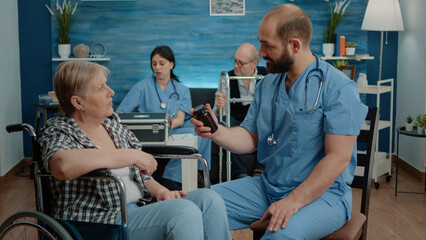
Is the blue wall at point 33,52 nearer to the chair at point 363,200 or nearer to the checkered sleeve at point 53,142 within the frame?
the checkered sleeve at point 53,142

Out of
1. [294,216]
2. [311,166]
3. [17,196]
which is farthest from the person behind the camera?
[17,196]

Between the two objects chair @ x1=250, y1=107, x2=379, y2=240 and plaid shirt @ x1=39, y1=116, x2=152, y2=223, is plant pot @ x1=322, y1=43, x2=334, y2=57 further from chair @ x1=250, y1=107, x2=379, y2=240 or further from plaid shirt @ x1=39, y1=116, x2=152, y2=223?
plaid shirt @ x1=39, y1=116, x2=152, y2=223

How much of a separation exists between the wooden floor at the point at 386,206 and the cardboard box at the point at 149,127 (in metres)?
0.72

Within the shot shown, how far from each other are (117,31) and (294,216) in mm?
3427

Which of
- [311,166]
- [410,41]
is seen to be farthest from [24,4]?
[311,166]

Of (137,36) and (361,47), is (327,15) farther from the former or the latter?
(137,36)

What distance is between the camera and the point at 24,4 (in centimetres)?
475

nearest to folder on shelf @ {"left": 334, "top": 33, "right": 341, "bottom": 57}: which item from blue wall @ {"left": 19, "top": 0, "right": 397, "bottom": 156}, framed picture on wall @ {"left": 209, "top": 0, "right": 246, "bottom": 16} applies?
blue wall @ {"left": 19, "top": 0, "right": 397, "bottom": 156}

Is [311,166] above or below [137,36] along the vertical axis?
below

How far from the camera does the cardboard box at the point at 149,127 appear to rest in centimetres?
318

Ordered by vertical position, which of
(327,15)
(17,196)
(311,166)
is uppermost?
(327,15)

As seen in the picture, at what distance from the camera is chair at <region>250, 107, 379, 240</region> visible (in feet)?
6.08

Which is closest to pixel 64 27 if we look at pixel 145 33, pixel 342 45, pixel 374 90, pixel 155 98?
pixel 145 33

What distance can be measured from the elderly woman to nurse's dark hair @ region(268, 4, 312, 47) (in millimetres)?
624
